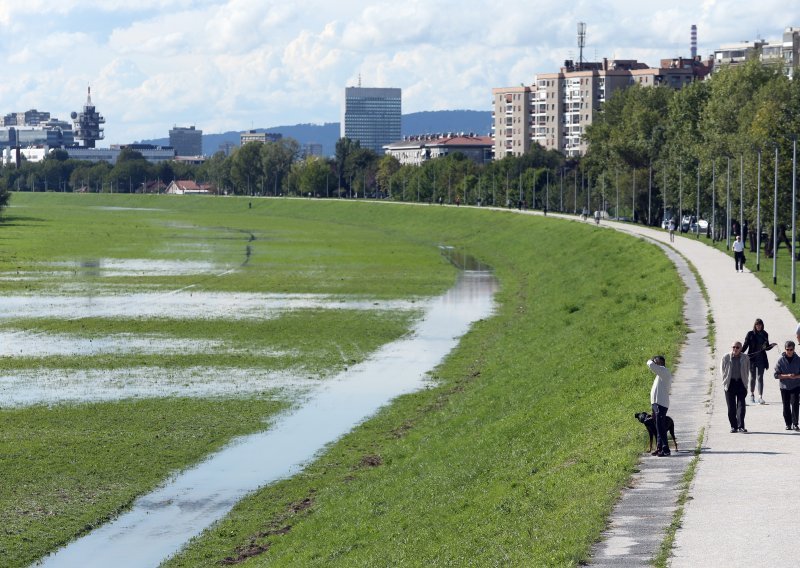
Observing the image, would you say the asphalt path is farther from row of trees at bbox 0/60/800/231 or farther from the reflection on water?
row of trees at bbox 0/60/800/231

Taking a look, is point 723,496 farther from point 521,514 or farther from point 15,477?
point 15,477

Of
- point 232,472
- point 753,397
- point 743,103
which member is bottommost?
point 232,472

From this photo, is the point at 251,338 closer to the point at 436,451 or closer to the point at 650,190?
the point at 436,451

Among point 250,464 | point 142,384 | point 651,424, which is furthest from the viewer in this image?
point 142,384

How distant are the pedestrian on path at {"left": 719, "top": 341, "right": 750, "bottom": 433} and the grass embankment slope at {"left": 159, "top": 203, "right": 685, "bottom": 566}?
75.9 inches

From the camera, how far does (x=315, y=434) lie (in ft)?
125

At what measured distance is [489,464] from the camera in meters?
30.6

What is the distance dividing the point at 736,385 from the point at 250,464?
39.6ft

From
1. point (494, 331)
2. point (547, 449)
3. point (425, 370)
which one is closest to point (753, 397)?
point (547, 449)

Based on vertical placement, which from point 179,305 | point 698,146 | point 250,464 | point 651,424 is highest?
point 698,146

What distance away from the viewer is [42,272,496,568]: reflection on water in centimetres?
2692

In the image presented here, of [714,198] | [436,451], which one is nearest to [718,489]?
[436,451]

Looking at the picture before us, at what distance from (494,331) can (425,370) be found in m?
11.7

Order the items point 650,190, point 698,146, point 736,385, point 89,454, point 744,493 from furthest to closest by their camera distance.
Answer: point 650,190 → point 698,146 → point 89,454 → point 736,385 → point 744,493
